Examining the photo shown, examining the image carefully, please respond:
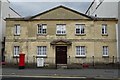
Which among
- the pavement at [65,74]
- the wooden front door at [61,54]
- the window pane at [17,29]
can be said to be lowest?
the pavement at [65,74]

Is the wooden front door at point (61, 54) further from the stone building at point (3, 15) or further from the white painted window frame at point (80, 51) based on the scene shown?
the stone building at point (3, 15)

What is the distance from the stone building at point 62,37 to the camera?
38.2 m

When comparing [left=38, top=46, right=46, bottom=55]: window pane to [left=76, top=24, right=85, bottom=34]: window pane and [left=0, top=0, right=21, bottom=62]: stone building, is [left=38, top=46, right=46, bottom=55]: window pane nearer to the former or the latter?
[left=76, top=24, right=85, bottom=34]: window pane

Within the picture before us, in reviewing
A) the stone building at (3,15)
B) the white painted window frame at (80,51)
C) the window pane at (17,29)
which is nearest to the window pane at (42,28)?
the window pane at (17,29)

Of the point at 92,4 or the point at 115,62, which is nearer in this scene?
the point at 115,62

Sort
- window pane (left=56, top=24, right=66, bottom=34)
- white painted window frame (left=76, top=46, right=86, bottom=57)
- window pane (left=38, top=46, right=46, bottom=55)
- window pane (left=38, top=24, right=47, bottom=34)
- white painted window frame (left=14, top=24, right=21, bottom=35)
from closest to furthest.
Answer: white painted window frame (left=76, top=46, right=86, bottom=57) < window pane (left=38, top=46, right=46, bottom=55) < window pane (left=56, top=24, right=66, bottom=34) < window pane (left=38, top=24, right=47, bottom=34) < white painted window frame (left=14, top=24, right=21, bottom=35)

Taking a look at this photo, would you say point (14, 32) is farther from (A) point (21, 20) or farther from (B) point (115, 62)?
(B) point (115, 62)

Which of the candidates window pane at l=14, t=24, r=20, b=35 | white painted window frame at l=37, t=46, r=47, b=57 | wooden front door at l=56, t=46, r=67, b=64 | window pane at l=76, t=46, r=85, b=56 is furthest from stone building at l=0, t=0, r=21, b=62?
window pane at l=76, t=46, r=85, b=56

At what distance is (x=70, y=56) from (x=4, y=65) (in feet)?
27.6

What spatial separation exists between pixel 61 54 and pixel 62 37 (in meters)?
2.24

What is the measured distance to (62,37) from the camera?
38.8 metres

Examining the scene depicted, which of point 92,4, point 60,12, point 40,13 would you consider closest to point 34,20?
point 40,13

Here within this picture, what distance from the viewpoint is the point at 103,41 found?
38.6 m

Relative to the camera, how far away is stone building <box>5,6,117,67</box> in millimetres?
38188
